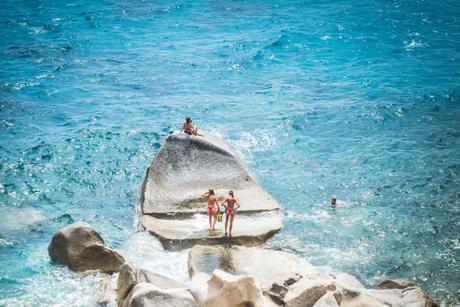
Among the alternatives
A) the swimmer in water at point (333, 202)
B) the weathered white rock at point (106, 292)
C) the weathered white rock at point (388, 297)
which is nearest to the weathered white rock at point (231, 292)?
the weathered white rock at point (388, 297)

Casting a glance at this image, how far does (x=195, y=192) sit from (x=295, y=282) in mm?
6772

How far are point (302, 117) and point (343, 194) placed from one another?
26.8 ft

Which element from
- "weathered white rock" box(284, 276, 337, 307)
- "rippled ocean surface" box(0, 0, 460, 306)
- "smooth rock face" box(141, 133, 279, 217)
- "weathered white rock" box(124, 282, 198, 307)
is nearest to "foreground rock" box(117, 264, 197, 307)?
"weathered white rock" box(124, 282, 198, 307)

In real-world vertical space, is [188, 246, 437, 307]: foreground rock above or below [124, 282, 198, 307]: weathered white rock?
below

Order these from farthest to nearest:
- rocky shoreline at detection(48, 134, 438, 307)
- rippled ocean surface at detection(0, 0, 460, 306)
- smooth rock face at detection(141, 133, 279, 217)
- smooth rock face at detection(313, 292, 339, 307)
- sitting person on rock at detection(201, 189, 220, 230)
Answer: smooth rock face at detection(141, 133, 279, 217) < rippled ocean surface at detection(0, 0, 460, 306) < sitting person on rock at detection(201, 189, 220, 230) < rocky shoreline at detection(48, 134, 438, 307) < smooth rock face at detection(313, 292, 339, 307)

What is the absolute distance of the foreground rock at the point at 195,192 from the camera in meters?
17.9

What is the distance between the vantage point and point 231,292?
12.6 meters

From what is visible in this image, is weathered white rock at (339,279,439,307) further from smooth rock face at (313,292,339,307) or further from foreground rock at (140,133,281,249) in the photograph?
foreground rock at (140,133,281,249)

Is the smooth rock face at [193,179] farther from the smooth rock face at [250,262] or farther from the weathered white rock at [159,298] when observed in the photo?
the weathered white rock at [159,298]

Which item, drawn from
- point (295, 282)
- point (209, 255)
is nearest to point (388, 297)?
point (295, 282)

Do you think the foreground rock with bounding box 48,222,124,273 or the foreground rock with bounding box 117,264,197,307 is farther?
the foreground rock with bounding box 48,222,124,273

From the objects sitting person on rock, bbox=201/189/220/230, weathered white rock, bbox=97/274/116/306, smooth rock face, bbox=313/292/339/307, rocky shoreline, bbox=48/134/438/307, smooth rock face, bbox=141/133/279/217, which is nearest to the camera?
smooth rock face, bbox=313/292/339/307

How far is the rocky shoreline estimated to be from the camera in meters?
12.9

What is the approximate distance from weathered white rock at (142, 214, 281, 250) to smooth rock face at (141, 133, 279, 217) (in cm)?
49
